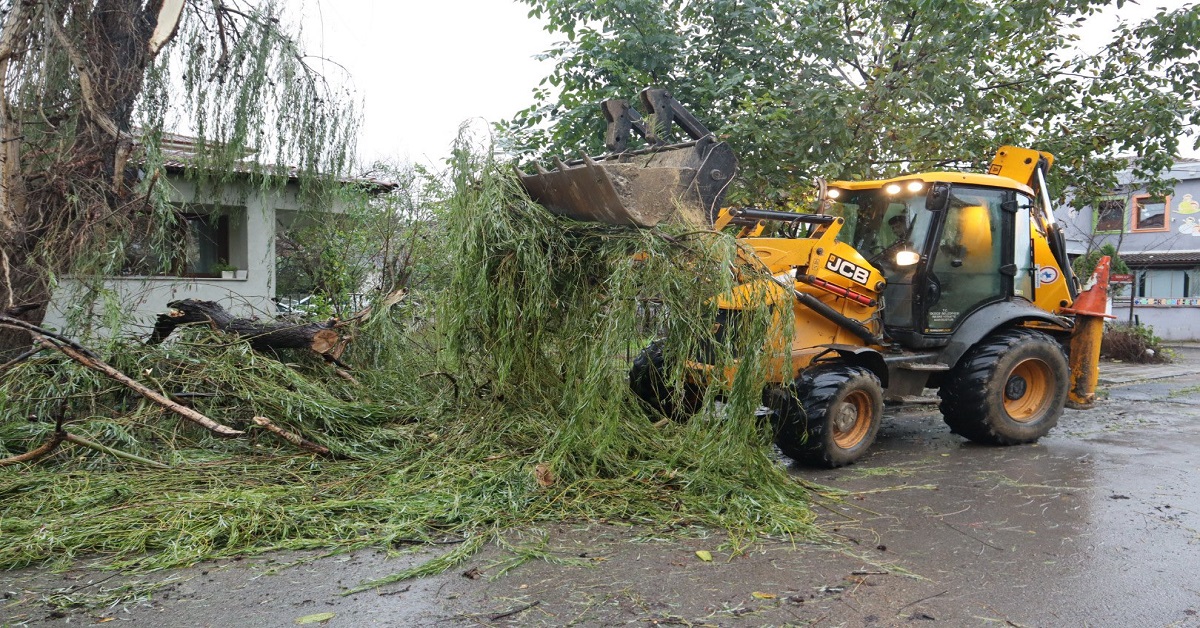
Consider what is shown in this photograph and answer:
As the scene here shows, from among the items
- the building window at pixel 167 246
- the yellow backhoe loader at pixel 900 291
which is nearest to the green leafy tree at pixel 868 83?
the yellow backhoe loader at pixel 900 291

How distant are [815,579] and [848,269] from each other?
3340mm

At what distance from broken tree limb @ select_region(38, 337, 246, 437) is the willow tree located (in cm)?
131

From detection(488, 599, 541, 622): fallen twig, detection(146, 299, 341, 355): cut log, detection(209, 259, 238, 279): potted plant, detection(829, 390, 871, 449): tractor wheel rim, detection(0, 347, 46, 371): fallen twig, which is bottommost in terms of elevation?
detection(488, 599, 541, 622): fallen twig

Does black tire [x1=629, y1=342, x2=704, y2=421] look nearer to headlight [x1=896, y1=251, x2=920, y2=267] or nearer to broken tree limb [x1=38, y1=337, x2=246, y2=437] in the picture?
headlight [x1=896, y1=251, x2=920, y2=267]

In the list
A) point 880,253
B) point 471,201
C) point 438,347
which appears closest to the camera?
point 471,201

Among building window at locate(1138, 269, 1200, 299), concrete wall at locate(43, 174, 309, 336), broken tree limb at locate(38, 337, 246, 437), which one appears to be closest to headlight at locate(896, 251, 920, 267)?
broken tree limb at locate(38, 337, 246, 437)

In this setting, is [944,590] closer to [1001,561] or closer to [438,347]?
[1001,561]

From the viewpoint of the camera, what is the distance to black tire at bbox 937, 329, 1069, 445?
7348 millimetres

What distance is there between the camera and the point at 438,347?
21.0 ft

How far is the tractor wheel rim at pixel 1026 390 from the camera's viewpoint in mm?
7773

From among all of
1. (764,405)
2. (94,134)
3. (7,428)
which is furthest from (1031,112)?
(7,428)

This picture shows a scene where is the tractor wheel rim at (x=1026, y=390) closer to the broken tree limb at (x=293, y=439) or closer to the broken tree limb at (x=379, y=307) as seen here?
the broken tree limb at (x=379, y=307)

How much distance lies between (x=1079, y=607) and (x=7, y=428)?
6.41 metres

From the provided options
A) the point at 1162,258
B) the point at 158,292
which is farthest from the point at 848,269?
the point at 1162,258
